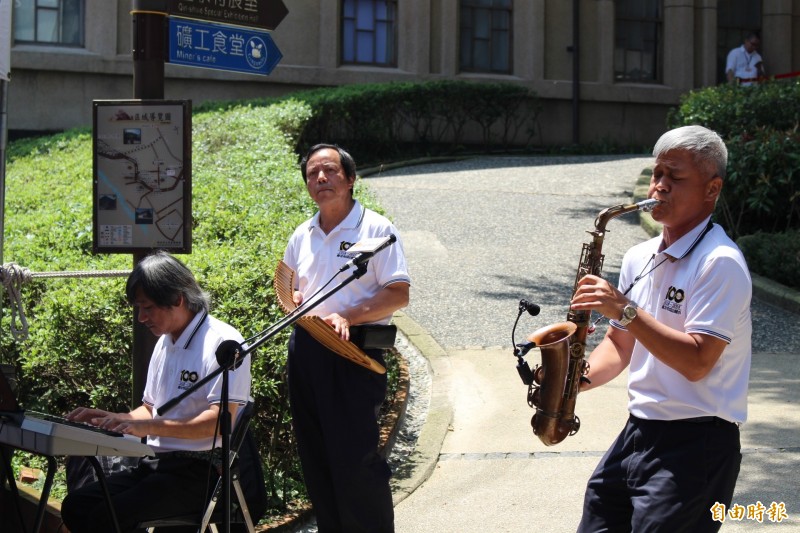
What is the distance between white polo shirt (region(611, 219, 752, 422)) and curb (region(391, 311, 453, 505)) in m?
2.71

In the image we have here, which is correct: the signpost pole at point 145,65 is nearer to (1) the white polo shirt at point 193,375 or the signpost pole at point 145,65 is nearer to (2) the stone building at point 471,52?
(1) the white polo shirt at point 193,375

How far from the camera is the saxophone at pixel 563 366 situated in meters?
3.67

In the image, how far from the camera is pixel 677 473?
343cm

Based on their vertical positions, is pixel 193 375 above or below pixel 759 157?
below

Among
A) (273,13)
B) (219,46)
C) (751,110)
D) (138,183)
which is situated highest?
(751,110)

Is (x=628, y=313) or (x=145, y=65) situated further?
(x=145, y=65)

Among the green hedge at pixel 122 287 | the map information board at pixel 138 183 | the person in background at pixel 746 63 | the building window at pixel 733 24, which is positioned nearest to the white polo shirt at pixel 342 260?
the map information board at pixel 138 183

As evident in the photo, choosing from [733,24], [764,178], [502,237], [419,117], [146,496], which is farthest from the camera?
[733,24]

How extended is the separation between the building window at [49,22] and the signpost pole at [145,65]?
1428cm

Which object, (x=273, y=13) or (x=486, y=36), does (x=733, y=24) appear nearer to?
(x=486, y=36)

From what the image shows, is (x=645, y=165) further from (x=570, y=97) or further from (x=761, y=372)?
(x=761, y=372)

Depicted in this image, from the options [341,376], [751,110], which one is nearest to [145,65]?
[341,376]

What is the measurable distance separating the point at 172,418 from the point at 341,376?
78 centimetres

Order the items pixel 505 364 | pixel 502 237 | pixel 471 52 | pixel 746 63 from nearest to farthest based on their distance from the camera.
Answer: pixel 505 364 → pixel 502 237 → pixel 746 63 → pixel 471 52
